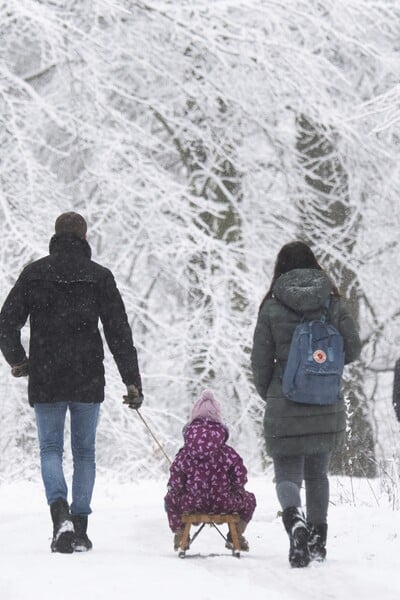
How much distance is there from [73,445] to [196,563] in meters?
0.98

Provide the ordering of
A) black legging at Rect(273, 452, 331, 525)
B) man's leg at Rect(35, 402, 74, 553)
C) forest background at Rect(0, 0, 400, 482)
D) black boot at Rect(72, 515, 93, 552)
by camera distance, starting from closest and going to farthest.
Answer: black legging at Rect(273, 452, 331, 525) < man's leg at Rect(35, 402, 74, 553) < black boot at Rect(72, 515, 93, 552) < forest background at Rect(0, 0, 400, 482)

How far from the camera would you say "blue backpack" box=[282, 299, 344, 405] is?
579 cm

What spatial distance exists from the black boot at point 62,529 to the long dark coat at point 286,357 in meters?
1.09

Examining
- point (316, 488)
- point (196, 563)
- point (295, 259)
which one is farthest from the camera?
point (295, 259)

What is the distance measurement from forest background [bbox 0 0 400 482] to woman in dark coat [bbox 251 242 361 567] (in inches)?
216

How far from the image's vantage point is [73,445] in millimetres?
6285

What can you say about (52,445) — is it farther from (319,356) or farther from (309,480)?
(319,356)

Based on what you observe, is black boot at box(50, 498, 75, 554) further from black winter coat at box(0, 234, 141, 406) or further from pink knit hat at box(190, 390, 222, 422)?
pink knit hat at box(190, 390, 222, 422)

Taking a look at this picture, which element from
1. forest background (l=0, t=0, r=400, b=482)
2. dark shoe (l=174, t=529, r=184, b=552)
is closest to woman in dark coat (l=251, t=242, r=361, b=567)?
dark shoe (l=174, t=529, r=184, b=552)

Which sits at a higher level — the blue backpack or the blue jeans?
the blue backpack

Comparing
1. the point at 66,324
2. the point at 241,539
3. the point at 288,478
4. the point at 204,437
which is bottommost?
the point at 241,539

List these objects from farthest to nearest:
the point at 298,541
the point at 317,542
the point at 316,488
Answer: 1. the point at 316,488
2. the point at 317,542
3. the point at 298,541

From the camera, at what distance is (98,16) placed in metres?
13.5

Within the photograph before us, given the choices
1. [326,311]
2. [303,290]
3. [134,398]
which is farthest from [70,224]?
[326,311]
